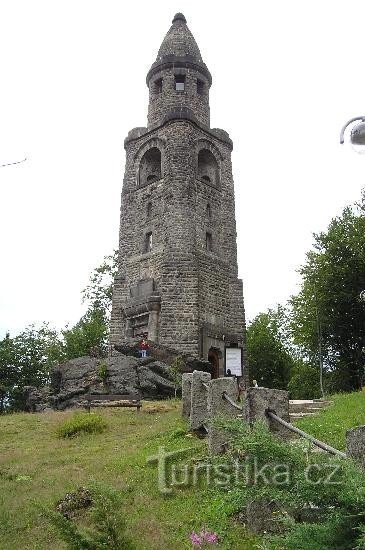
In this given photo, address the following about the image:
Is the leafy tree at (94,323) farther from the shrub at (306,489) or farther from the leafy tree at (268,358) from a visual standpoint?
the shrub at (306,489)

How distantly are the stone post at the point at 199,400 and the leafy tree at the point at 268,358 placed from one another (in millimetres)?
28790

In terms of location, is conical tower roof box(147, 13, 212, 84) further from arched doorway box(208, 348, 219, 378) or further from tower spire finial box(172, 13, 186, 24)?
arched doorway box(208, 348, 219, 378)

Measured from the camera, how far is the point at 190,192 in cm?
2569

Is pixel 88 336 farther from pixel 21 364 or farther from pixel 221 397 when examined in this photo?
pixel 221 397

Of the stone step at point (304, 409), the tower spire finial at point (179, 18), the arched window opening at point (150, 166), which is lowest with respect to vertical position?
the stone step at point (304, 409)

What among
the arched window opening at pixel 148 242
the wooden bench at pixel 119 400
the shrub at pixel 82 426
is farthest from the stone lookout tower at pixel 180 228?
the shrub at pixel 82 426

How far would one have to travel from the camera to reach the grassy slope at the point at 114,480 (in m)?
6.79

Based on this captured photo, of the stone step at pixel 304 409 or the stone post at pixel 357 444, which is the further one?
the stone step at pixel 304 409

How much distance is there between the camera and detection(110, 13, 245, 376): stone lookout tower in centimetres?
2370

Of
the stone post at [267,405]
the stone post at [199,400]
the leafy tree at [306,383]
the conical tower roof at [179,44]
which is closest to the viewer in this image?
the stone post at [267,405]

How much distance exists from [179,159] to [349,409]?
1612 cm

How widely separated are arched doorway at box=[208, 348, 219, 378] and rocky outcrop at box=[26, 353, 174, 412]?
8.60 feet

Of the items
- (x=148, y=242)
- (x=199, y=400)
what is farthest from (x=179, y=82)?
(x=199, y=400)

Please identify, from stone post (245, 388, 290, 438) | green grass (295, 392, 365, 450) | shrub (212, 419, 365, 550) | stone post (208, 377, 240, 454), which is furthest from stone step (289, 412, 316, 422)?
shrub (212, 419, 365, 550)
